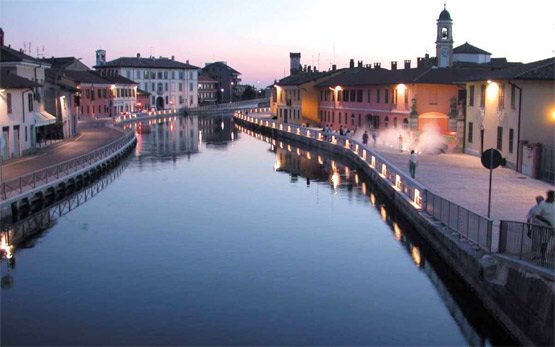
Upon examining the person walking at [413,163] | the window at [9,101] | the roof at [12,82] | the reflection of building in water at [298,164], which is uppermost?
the roof at [12,82]

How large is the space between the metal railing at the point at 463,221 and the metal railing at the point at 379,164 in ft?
6.11

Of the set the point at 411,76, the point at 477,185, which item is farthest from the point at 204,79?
the point at 477,185

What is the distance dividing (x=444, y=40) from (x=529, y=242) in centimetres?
5465

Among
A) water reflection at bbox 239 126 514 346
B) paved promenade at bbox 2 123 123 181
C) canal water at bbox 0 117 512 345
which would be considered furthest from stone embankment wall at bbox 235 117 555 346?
paved promenade at bbox 2 123 123 181

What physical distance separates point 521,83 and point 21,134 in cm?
3038

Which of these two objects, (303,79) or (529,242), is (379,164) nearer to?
(529,242)

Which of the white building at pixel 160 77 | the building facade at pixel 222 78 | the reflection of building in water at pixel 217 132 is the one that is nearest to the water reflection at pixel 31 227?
the reflection of building in water at pixel 217 132

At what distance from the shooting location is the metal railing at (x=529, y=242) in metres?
15.2

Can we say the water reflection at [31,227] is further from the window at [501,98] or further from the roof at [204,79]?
the roof at [204,79]

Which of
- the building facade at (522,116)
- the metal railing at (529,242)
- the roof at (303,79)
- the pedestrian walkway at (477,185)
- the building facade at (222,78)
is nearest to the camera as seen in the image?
the metal railing at (529,242)

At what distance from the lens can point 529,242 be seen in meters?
16.5

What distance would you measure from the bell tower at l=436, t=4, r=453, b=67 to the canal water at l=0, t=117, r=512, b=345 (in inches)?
1315

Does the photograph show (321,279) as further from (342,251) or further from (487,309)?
(487,309)

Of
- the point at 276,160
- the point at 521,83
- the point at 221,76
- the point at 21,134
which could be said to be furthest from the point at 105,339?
the point at 221,76
